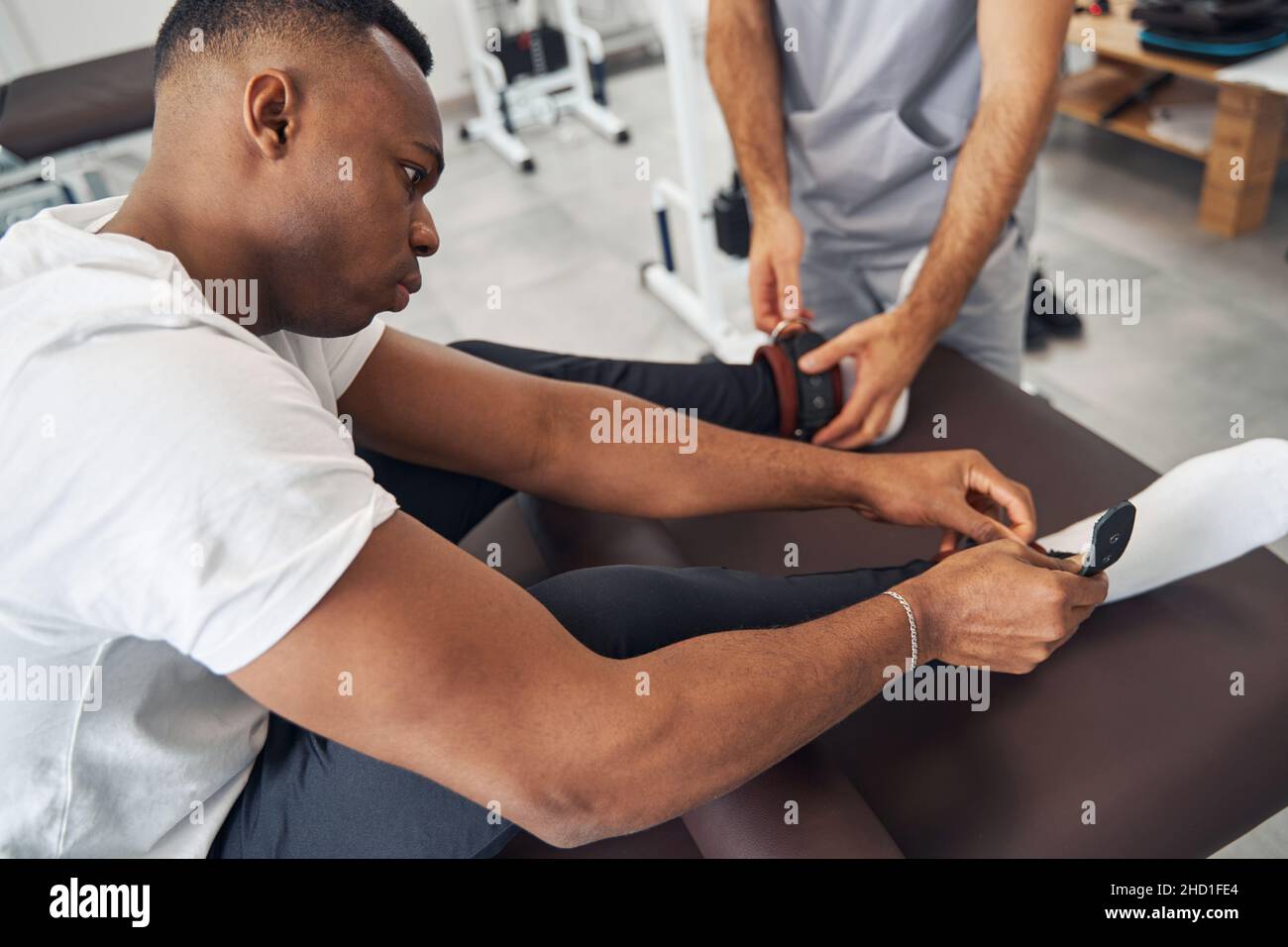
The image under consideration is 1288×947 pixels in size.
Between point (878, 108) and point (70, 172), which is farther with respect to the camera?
point (70, 172)

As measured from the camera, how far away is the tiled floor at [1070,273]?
202cm

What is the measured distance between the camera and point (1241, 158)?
2367mm

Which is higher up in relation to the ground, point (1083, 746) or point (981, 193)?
point (981, 193)

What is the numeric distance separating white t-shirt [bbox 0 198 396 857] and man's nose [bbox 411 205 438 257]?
0.17 metres

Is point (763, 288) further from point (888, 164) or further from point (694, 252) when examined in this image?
point (694, 252)

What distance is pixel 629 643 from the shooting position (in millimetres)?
850

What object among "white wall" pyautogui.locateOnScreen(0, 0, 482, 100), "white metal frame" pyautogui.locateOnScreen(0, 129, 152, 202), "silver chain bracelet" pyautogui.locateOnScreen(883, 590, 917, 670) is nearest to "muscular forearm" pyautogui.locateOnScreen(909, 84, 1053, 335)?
"silver chain bracelet" pyautogui.locateOnScreen(883, 590, 917, 670)

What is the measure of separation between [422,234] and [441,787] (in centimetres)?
44

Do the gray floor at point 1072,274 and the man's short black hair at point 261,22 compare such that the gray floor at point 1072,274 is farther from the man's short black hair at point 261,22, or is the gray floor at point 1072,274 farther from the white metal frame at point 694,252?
the man's short black hair at point 261,22

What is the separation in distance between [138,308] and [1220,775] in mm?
939

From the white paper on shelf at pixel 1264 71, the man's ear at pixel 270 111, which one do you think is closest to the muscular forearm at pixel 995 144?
the man's ear at pixel 270 111

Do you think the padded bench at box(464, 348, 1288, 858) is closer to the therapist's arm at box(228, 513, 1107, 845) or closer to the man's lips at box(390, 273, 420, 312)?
the therapist's arm at box(228, 513, 1107, 845)

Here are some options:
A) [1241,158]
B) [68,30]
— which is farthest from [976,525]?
[68,30]

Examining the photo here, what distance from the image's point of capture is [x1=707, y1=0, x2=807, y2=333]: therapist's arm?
158 cm
